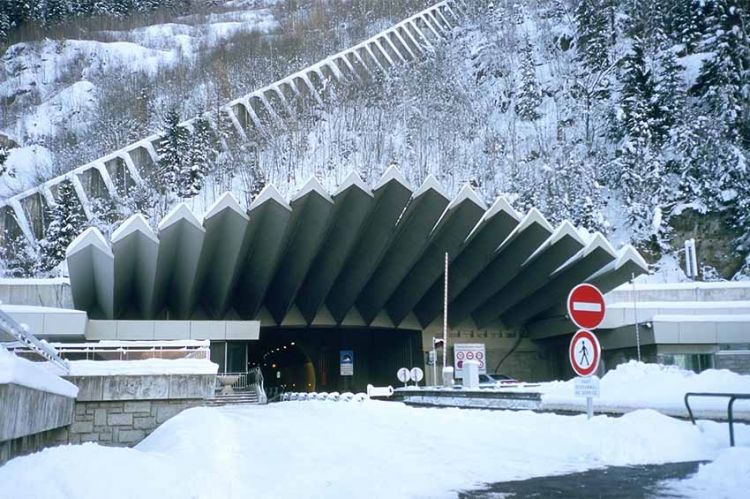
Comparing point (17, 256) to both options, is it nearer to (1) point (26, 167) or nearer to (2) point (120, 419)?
(1) point (26, 167)

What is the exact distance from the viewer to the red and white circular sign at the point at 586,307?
9469 millimetres

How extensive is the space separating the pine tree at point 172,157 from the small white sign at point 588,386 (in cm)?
5387

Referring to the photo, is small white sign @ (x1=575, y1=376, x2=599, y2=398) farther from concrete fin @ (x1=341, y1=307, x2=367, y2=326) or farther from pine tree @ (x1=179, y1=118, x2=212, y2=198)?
pine tree @ (x1=179, y1=118, x2=212, y2=198)

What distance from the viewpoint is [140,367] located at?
14.2 m

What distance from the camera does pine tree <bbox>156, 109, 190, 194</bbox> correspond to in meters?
59.3

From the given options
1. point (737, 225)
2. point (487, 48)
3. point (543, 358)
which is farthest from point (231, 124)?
point (737, 225)

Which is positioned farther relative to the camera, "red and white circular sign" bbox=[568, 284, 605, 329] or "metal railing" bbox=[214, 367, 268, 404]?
"metal railing" bbox=[214, 367, 268, 404]

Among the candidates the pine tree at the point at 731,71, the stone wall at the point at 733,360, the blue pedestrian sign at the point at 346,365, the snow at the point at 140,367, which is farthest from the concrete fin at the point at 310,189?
the pine tree at the point at 731,71

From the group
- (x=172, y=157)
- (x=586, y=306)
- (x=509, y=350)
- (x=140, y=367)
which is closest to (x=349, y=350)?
(x=509, y=350)

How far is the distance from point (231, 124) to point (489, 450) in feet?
216

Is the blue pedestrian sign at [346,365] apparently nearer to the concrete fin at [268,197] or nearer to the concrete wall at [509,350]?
the concrete wall at [509,350]

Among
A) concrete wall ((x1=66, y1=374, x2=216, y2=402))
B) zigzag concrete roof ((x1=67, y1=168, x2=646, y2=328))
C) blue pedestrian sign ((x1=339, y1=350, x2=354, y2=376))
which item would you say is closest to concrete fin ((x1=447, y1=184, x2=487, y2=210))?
zigzag concrete roof ((x1=67, y1=168, x2=646, y2=328))

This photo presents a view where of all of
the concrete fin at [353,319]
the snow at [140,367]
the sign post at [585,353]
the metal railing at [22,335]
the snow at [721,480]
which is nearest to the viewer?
the snow at [721,480]

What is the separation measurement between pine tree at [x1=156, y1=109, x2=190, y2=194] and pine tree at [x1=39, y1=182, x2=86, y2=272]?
34.9 ft
